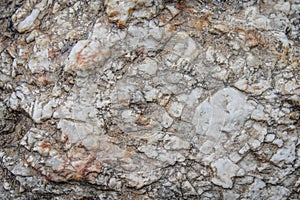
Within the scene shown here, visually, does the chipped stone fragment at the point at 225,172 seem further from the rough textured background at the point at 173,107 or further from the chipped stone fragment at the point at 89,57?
Result: the chipped stone fragment at the point at 89,57

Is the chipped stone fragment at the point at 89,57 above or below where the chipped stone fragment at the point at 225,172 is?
above

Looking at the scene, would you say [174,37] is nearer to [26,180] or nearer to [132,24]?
[132,24]

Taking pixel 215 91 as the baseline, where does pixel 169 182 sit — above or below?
below

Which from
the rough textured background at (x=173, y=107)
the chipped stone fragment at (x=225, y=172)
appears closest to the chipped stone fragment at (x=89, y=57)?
the rough textured background at (x=173, y=107)

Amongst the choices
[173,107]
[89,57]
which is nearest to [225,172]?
[173,107]

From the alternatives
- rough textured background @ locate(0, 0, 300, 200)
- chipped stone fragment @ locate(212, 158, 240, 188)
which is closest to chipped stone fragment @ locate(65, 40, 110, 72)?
rough textured background @ locate(0, 0, 300, 200)

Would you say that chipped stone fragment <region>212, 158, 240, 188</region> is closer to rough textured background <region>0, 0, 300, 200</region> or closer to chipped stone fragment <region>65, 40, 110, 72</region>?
rough textured background <region>0, 0, 300, 200</region>

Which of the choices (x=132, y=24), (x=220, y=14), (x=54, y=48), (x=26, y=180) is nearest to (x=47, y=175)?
(x=26, y=180)

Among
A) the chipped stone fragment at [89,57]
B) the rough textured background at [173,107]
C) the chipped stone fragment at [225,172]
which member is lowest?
the chipped stone fragment at [225,172]
